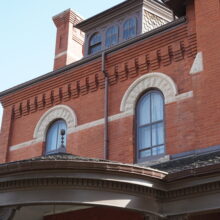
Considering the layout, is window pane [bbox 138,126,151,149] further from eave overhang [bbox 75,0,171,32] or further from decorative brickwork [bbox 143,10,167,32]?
eave overhang [bbox 75,0,171,32]

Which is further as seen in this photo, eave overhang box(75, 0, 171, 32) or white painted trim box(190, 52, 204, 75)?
eave overhang box(75, 0, 171, 32)

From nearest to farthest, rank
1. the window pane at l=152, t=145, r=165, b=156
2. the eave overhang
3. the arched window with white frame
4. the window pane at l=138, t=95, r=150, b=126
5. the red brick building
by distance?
the red brick building < the window pane at l=152, t=145, r=165, b=156 < the window pane at l=138, t=95, r=150, b=126 < the eave overhang < the arched window with white frame

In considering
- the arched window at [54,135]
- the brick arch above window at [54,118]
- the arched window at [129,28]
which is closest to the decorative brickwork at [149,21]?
the arched window at [129,28]

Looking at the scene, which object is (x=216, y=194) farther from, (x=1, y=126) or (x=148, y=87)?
(x=1, y=126)

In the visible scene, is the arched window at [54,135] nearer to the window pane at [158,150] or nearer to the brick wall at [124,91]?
the brick wall at [124,91]

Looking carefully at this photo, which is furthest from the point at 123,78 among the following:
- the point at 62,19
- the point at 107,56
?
the point at 62,19

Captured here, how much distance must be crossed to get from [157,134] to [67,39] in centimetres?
1207

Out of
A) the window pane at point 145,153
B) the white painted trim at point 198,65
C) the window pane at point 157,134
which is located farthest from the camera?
the window pane at point 145,153

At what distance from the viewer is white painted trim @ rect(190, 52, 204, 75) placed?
1329 cm

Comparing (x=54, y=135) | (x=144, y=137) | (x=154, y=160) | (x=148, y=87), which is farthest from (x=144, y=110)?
(x=54, y=135)

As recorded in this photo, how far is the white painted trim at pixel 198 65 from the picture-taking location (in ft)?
43.6

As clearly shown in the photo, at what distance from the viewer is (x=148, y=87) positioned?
14.9 metres

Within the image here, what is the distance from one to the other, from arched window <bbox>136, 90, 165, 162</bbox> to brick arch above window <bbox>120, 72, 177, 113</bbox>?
228 millimetres

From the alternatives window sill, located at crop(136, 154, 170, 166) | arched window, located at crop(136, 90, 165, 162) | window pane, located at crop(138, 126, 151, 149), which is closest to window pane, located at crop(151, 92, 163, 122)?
arched window, located at crop(136, 90, 165, 162)
